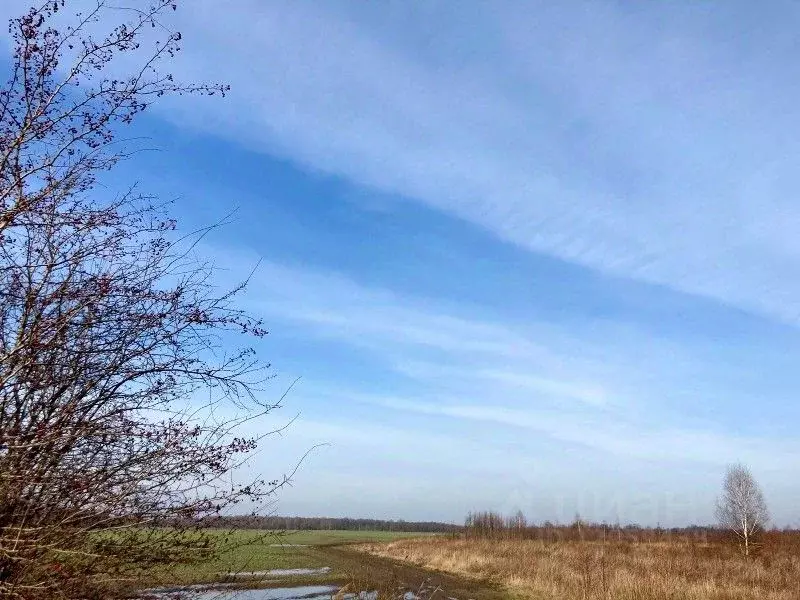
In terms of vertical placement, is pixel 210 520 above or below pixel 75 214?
below

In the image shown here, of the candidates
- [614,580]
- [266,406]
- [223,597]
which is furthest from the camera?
[614,580]

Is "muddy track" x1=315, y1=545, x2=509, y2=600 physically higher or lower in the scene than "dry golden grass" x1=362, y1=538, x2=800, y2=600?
lower

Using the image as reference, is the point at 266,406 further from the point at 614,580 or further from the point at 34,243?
the point at 614,580

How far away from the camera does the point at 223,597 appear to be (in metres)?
6.01

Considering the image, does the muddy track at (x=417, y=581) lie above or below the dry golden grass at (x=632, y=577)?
below

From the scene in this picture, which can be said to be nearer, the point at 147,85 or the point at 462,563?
the point at 147,85

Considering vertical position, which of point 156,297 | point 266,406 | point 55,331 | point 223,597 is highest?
point 156,297

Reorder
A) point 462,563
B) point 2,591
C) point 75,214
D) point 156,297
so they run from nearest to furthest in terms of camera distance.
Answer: point 2,591, point 75,214, point 156,297, point 462,563

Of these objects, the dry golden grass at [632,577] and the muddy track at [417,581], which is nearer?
the dry golden grass at [632,577]

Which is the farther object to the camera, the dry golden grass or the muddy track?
the muddy track

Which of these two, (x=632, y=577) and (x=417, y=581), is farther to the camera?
(x=417, y=581)

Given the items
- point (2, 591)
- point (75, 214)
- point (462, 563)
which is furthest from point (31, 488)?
point (462, 563)

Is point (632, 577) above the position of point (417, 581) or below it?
above

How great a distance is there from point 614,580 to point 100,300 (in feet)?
58.6
